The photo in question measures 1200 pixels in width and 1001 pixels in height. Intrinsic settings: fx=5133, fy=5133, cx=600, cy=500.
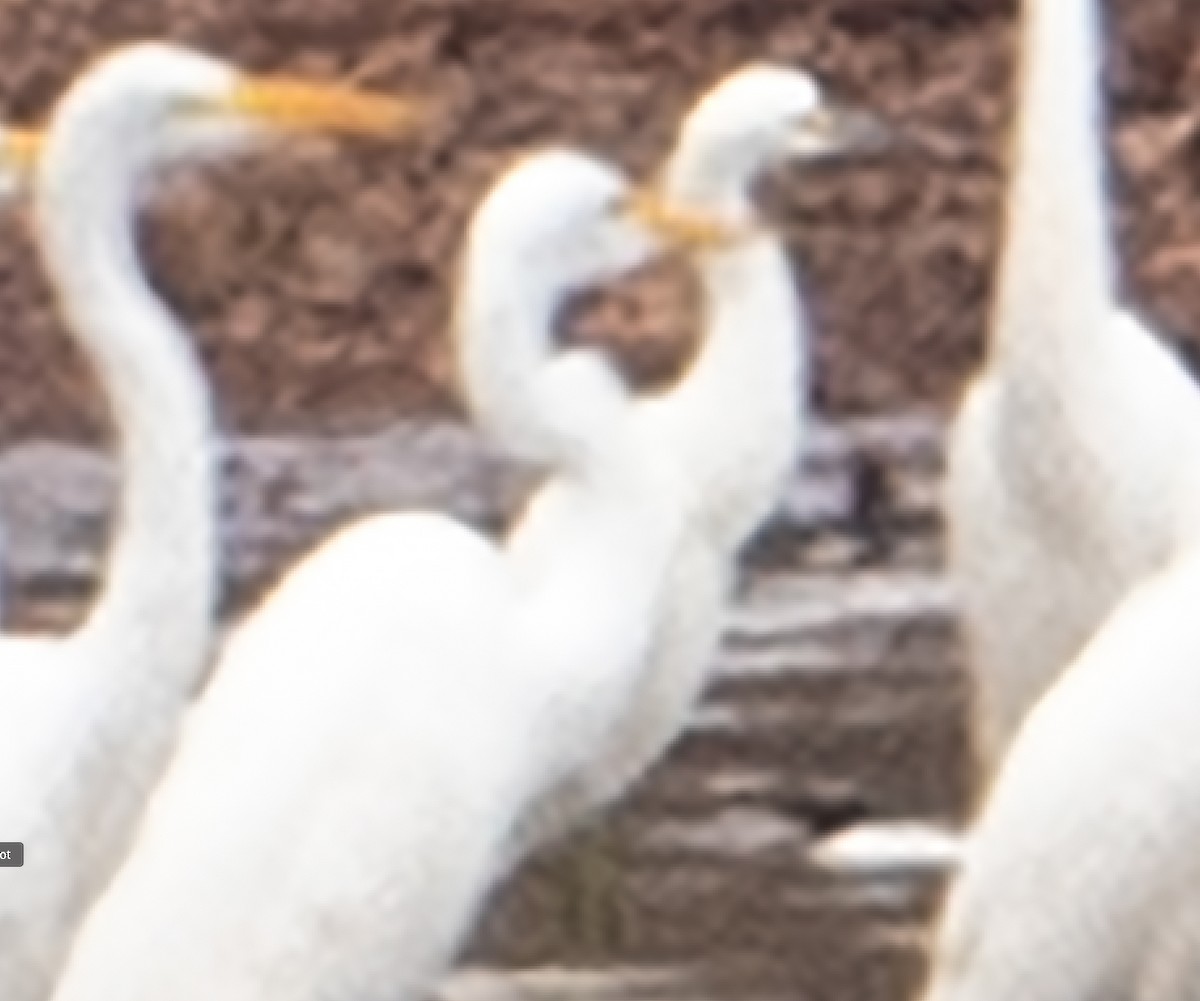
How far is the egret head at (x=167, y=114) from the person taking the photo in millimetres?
3121

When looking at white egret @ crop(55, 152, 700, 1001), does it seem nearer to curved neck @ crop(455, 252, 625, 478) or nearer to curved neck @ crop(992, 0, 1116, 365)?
curved neck @ crop(455, 252, 625, 478)

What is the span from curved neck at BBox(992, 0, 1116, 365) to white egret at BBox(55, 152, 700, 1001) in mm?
265

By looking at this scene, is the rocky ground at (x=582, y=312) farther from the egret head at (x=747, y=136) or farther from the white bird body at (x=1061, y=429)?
the white bird body at (x=1061, y=429)

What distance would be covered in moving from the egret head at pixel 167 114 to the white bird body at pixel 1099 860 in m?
0.76

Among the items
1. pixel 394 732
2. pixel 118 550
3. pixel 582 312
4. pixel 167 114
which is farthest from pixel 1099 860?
pixel 582 312

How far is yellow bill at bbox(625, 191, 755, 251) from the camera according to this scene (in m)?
3.37

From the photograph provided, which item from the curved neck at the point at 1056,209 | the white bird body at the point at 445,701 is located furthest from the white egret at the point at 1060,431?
the white bird body at the point at 445,701

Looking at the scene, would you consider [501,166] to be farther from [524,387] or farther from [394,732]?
[394,732]

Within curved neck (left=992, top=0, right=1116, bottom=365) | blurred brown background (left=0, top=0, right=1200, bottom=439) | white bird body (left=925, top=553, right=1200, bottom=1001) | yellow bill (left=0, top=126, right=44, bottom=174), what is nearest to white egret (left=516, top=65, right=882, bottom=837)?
curved neck (left=992, top=0, right=1116, bottom=365)

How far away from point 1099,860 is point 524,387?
64cm

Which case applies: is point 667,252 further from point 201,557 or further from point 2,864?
point 2,864

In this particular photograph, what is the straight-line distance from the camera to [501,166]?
4859mm

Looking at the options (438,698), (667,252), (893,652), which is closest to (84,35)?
(893,652)

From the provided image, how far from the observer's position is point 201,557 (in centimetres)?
303
